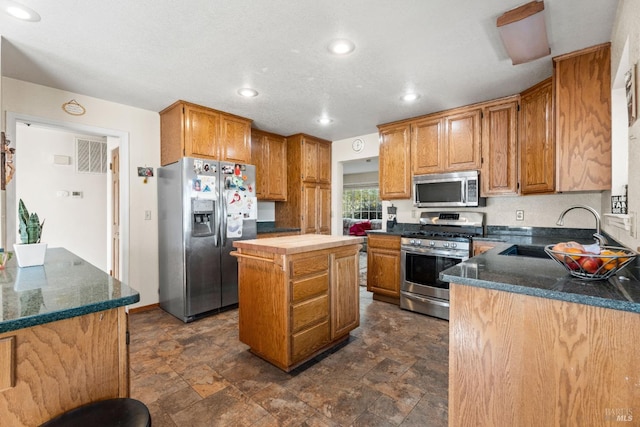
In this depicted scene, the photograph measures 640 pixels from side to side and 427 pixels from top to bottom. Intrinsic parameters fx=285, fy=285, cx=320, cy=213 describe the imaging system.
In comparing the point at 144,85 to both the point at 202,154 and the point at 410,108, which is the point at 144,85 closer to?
the point at 202,154

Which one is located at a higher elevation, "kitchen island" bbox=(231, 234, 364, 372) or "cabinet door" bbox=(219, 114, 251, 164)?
→ "cabinet door" bbox=(219, 114, 251, 164)

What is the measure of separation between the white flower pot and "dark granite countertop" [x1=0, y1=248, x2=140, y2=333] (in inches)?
1.6

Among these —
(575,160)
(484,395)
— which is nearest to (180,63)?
(484,395)

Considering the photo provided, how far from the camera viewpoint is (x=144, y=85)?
2.68 metres

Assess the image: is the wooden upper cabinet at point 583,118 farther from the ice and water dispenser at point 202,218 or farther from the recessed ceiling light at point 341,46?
the ice and water dispenser at point 202,218

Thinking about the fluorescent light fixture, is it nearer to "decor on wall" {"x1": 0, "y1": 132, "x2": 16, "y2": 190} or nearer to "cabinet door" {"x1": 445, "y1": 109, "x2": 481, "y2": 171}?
"cabinet door" {"x1": 445, "y1": 109, "x2": 481, "y2": 171}

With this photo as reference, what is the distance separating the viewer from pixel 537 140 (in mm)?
2699

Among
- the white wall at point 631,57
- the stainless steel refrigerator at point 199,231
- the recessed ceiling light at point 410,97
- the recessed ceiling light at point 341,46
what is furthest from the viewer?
the stainless steel refrigerator at point 199,231

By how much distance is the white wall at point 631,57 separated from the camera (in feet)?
4.47

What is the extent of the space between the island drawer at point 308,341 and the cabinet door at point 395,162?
2.13 meters

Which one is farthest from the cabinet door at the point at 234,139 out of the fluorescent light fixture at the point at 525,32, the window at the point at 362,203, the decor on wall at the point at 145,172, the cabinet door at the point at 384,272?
the window at the point at 362,203

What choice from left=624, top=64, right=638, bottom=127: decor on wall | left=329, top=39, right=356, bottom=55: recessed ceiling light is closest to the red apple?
left=624, top=64, right=638, bottom=127: decor on wall

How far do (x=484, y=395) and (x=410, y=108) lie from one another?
9.80 feet

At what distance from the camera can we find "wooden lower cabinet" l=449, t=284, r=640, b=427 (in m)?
0.87
